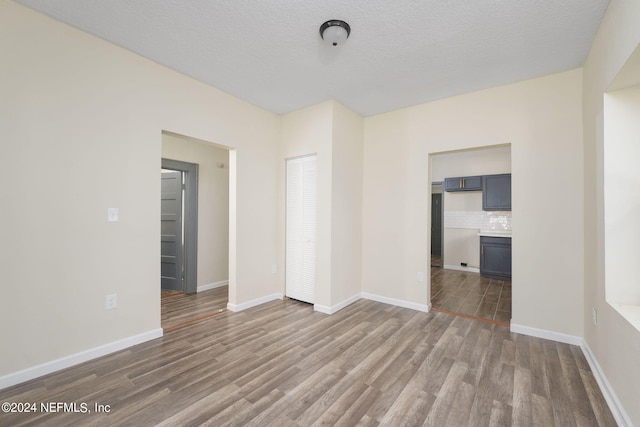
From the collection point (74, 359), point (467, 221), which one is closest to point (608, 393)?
point (74, 359)

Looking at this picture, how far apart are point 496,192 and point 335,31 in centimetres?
512

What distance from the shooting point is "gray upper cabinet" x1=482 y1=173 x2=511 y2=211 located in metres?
5.39

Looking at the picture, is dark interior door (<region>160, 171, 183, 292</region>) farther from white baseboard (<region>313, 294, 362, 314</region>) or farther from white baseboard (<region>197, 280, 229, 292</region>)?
white baseboard (<region>313, 294, 362, 314</region>)

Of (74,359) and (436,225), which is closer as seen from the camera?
(74,359)

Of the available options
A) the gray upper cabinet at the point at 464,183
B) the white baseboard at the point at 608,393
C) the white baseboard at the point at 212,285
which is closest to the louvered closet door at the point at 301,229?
the white baseboard at the point at 212,285

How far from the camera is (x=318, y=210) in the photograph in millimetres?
3611

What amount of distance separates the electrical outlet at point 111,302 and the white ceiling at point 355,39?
2.33 meters

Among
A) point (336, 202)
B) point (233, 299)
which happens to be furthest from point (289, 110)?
point (233, 299)

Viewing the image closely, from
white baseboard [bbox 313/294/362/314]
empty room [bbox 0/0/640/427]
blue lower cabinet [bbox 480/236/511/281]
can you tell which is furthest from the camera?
blue lower cabinet [bbox 480/236/511/281]

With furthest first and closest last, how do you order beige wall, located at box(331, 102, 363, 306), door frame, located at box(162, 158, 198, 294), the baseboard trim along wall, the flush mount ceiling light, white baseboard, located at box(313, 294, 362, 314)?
door frame, located at box(162, 158, 198, 294), beige wall, located at box(331, 102, 363, 306), white baseboard, located at box(313, 294, 362, 314), the flush mount ceiling light, the baseboard trim along wall

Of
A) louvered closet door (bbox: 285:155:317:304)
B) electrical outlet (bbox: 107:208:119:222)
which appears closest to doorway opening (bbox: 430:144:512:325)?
louvered closet door (bbox: 285:155:317:304)

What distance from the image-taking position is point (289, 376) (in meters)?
2.10

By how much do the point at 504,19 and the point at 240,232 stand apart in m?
3.42

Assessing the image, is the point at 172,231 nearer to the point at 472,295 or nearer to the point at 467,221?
the point at 472,295
